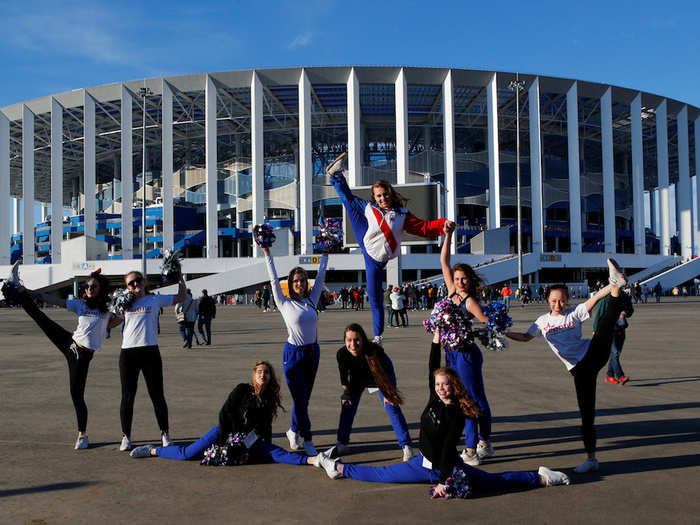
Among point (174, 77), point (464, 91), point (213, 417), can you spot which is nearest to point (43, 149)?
point (174, 77)

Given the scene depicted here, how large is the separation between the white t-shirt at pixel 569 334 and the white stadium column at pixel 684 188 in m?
56.9

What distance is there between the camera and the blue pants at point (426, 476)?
394cm

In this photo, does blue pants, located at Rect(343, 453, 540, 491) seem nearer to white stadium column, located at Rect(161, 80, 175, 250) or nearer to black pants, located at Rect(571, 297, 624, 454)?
black pants, located at Rect(571, 297, 624, 454)

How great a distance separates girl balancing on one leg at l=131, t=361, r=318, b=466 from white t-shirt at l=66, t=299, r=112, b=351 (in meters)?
1.10

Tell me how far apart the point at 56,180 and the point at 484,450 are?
162ft

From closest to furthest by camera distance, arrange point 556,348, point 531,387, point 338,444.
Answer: point 556,348 < point 338,444 < point 531,387

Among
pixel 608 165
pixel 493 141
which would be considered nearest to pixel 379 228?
pixel 493 141

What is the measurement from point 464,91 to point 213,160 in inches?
835

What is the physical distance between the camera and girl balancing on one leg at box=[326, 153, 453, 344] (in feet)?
17.0

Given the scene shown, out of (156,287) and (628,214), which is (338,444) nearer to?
(156,287)

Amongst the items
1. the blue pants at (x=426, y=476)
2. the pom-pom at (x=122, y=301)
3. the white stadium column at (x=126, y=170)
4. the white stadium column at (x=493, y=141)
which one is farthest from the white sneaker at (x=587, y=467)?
the white stadium column at (x=126, y=170)

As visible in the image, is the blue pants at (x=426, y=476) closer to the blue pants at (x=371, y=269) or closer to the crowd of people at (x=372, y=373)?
the crowd of people at (x=372, y=373)

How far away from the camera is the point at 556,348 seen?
460 centimetres

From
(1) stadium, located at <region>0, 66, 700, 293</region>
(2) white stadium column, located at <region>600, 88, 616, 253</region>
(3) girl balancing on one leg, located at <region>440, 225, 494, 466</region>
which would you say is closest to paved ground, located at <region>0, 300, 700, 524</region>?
(3) girl balancing on one leg, located at <region>440, 225, 494, 466</region>
